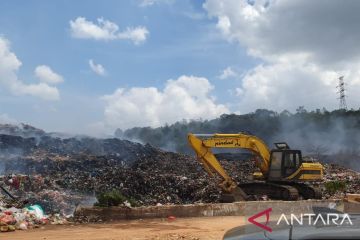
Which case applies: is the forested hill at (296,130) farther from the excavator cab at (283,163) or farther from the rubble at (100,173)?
the excavator cab at (283,163)

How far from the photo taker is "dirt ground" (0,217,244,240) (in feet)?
36.6

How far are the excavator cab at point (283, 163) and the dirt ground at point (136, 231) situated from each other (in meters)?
6.24

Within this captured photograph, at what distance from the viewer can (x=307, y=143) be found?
51.8 metres

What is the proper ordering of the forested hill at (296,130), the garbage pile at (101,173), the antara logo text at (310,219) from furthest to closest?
1. the forested hill at (296,130)
2. the garbage pile at (101,173)
3. the antara logo text at (310,219)

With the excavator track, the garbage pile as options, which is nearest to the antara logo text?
the garbage pile

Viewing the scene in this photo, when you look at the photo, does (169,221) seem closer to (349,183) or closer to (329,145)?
(349,183)

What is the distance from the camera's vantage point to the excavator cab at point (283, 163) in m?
19.8

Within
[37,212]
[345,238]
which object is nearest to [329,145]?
[37,212]

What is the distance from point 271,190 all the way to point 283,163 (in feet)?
3.88

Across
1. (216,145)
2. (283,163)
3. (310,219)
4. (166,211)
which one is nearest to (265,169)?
(283,163)

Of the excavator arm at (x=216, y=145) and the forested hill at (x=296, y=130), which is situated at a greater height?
the forested hill at (x=296, y=130)

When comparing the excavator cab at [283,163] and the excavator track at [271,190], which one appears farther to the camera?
the excavator cab at [283,163]

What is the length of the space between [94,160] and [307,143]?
97.6ft

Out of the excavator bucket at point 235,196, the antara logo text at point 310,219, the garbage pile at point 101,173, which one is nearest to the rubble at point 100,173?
the garbage pile at point 101,173
